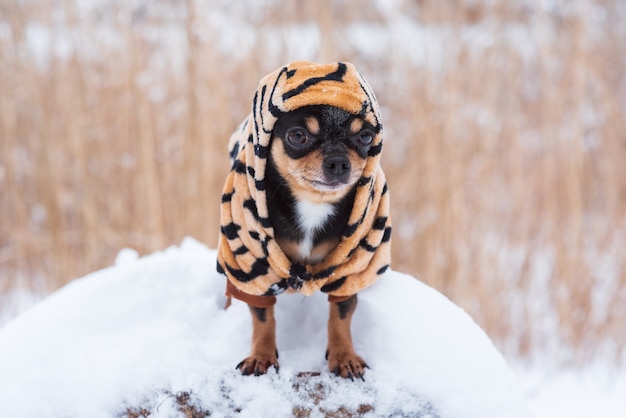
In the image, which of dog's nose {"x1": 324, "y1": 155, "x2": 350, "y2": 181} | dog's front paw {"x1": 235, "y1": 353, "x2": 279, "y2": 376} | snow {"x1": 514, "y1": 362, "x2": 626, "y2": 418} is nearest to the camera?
dog's nose {"x1": 324, "y1": 155, "x2": 350, "y2": 181}

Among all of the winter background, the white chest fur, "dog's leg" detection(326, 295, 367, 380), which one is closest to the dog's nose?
the white chest fur

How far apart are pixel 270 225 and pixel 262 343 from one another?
22 cm

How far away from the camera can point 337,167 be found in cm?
91

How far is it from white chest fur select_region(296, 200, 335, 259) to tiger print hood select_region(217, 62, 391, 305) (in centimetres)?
5

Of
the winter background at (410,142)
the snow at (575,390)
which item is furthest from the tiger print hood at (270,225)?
the snow at (575,390)

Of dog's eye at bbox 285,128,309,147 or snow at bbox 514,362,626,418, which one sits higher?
dog's eye at bbox 285,128,309,147

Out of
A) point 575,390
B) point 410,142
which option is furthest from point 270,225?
point 575,390

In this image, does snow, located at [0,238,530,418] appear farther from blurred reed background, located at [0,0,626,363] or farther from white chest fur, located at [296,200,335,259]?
blurred reed background, located at [0,0,626,363]

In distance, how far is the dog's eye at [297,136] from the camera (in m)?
0.94

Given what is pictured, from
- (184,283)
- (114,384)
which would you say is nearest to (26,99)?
(184,283)

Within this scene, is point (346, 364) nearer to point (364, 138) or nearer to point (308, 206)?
point (308, 206)

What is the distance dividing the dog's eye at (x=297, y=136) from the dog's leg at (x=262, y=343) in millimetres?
310

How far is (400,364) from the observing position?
1.05 m

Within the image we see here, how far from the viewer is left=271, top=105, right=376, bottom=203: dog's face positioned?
92cm
